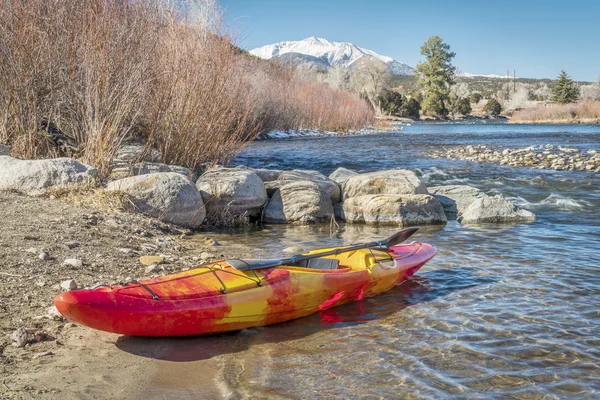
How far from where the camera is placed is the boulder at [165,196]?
647 cm

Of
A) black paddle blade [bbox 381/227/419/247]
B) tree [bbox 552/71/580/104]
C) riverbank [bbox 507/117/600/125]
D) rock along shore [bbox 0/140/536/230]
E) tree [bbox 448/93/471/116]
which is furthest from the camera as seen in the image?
tree [bbox 448/93/471/116]

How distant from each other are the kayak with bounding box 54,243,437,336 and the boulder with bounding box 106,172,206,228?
8.41 ft

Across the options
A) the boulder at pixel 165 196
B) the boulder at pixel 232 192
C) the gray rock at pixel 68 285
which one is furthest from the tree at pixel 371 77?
the gray rock at pixel 68 285

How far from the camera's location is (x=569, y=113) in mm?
43250

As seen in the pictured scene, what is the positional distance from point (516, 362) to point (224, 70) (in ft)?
21.1

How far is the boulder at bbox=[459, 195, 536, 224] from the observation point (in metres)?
7.83

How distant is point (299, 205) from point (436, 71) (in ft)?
231

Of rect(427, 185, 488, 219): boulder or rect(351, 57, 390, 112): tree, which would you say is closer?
rect(427, 185, 488, 219): boulder

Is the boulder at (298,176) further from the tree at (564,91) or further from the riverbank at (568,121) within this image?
the tree at (564,91)

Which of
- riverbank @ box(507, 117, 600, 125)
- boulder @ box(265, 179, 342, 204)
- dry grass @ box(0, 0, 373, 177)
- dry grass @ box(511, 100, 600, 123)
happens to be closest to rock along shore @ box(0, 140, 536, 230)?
boulder @ box(265, 179, 342, 204)

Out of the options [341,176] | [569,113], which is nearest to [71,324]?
[341,176]

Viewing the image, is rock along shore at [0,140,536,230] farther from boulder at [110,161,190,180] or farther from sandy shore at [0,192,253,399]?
sandy shore at [0,192,253,399]

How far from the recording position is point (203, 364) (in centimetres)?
323

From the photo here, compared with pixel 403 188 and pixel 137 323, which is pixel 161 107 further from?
pixel 137 323
